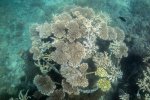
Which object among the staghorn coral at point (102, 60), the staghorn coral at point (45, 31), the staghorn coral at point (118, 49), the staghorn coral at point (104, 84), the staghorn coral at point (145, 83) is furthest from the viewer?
the staghorn coral at point (118, 49)

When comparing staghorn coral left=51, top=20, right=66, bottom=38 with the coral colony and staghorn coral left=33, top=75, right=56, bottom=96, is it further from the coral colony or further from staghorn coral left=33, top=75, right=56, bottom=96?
staghorn coral left=33, top=75, right=56, bottom=96

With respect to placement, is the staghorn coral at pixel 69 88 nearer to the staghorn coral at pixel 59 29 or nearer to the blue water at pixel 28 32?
the blue water at pixel 28 32

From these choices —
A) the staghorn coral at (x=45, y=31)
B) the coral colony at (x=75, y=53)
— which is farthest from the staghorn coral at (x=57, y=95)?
the staghorn coral at (x=45, y=31)

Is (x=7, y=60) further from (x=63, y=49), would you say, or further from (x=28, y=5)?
(x=28, y=5)

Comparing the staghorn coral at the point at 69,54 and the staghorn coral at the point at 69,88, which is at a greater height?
the staghorn coral at the point at 69,54

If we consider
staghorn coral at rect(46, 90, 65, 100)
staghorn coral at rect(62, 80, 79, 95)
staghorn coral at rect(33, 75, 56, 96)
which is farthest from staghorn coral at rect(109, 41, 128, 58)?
staghorn coral at rect(33, 75, 56, 96)

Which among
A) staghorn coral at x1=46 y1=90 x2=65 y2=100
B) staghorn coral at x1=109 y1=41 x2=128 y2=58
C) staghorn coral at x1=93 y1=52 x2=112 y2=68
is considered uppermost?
staghorn coral at x1=109 y1=41 x2=128 y2=58

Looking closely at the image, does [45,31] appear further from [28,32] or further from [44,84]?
[44,84]
